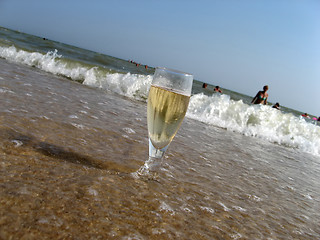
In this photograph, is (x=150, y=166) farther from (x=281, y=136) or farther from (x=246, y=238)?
(x=281, y=136)

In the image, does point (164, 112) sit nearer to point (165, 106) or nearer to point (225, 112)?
point (165, 106)

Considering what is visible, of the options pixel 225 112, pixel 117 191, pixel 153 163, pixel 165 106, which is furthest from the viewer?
pixel 225 112

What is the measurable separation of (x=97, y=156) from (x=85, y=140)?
1.13ft

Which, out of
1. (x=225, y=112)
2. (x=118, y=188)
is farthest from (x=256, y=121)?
(x=118, y=188)

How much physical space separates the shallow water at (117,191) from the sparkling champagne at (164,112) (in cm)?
31

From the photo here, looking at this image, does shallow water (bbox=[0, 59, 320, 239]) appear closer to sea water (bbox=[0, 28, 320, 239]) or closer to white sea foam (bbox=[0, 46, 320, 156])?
sea water (bbox=[0, 28, 320, 239])

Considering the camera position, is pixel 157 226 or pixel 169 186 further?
pixel 169 186

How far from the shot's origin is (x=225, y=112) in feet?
26.4

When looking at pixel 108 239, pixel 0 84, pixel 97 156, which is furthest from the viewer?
pixel 0 84

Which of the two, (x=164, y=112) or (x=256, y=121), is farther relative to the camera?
(x=256, y=121)

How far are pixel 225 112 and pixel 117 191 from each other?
278 inches

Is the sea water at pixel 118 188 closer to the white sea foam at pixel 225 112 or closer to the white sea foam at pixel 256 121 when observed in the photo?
the white sea foam at pixel 256 121

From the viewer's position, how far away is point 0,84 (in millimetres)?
3164

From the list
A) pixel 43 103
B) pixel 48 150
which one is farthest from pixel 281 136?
pixel 48 150
